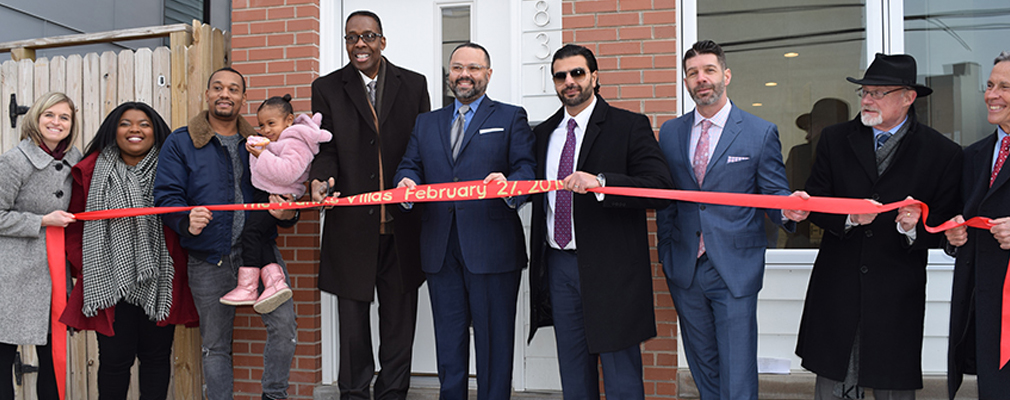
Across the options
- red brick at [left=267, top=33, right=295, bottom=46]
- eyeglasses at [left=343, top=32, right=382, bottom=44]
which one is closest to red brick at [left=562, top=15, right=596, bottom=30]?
eyeglasses at [left=343, top=32, right=382, bottom=44]

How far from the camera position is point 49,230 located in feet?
10.9

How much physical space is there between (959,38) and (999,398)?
2.66 metres

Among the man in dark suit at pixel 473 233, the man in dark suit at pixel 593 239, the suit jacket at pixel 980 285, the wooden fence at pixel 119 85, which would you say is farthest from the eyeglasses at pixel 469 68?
the suit jacket at pixel 980 285

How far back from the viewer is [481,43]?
13.6 feet

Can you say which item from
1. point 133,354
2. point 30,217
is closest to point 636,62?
point 133,354

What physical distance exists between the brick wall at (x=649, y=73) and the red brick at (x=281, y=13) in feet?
6.61

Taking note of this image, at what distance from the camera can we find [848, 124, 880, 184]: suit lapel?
2.78 metres

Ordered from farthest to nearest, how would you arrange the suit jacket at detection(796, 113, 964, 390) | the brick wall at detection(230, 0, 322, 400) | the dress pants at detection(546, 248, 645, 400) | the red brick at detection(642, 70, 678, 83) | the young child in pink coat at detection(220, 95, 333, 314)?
the brick wall at detection(230, 0, 322, 400)
the red brick at detection(642, 70, 678, 83)
the young child in pink coat at detection(220, 95, 333, 314)
the dress pants at detection(546, 248, 645, 400)
the suit jacket at detection(796, 113, 964, 390)

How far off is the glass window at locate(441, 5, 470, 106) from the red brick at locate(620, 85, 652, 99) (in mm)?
1173

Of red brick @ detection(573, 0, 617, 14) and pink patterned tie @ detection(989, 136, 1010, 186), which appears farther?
red brick @ detection(573, 0, 617, 14)

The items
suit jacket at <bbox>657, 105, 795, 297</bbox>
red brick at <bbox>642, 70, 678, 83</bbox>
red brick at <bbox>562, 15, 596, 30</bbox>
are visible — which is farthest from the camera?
red brick at <bbox>562, 15, 596, 30</bbox>

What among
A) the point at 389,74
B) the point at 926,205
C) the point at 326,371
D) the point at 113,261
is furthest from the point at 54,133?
the point at 926,205

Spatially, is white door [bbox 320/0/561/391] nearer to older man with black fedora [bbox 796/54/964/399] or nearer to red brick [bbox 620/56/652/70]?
red brick [bbox 620/56/652/70]

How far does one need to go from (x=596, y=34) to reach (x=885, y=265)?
2.06m
